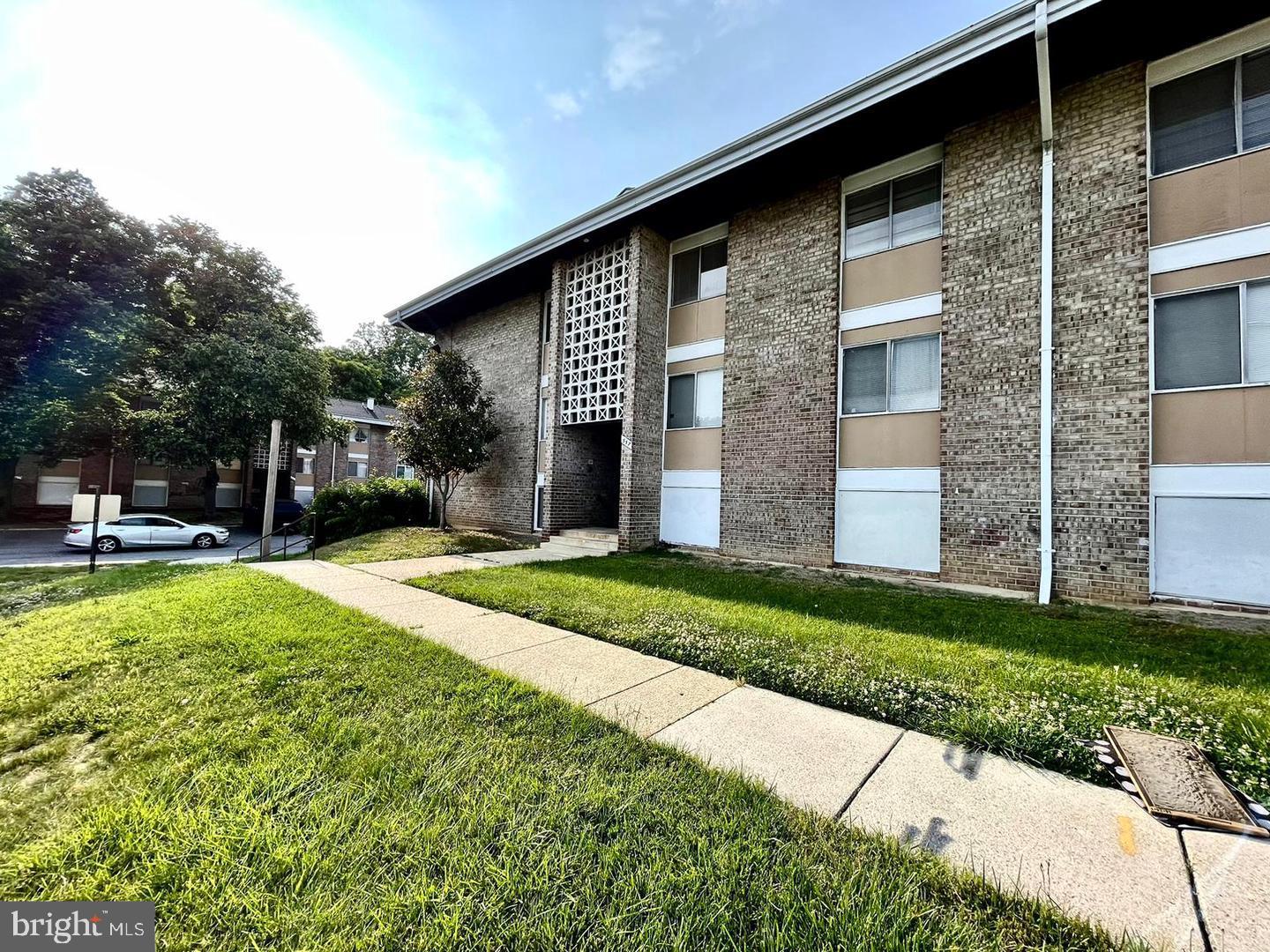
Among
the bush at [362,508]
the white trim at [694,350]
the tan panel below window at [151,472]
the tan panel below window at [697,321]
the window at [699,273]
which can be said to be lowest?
the bush at [362,508]

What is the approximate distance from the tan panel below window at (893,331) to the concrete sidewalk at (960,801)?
282 inches

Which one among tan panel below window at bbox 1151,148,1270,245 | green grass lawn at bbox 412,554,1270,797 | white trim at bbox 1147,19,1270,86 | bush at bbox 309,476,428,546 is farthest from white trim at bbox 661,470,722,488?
bush at bbox 309,476,428,546

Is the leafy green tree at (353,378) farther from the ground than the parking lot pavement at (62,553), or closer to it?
farther from the ground

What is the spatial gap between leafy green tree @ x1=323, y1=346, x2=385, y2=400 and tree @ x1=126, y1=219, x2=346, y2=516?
11.8ft

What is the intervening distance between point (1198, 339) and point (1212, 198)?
5.95ft

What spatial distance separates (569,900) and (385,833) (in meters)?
0.80

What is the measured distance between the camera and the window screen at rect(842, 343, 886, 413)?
8586 mm

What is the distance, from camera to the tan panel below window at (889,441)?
798 cm

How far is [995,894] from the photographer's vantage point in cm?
172

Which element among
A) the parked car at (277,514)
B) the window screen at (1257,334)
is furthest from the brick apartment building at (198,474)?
the window screen at (1257,334)

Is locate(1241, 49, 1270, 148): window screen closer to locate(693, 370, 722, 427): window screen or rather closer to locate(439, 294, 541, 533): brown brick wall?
locate(693, 370, 722, 427): window screen

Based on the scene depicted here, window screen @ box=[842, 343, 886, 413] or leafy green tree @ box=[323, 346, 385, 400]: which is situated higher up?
leafy green tree @ box=[323, 346, 385, 400]

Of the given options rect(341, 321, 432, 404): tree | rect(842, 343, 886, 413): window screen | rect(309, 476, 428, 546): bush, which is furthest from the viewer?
rect(341, 321, 432, 404): tree

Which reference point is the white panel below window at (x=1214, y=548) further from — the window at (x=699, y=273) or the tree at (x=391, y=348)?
the tree at (x=391, y=348)
